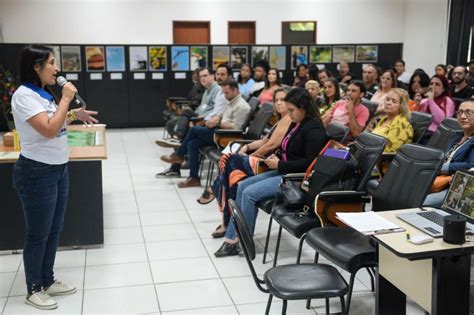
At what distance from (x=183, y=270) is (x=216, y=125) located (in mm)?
2692

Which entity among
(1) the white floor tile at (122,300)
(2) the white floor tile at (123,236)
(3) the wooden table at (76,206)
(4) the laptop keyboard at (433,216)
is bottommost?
(2) the white floor tile at (123,236)

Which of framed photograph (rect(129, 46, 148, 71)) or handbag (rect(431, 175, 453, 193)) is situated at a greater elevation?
framed photograph (rect(129, 46, 148, 71))

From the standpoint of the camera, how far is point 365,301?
11.3ft

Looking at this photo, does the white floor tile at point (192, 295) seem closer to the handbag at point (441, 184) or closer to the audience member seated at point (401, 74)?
the handbag at point (441, 184)

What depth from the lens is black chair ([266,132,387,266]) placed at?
11.4 feet

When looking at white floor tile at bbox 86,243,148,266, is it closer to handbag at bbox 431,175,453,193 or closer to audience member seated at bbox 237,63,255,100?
handbag at bbox 431,175,453,193

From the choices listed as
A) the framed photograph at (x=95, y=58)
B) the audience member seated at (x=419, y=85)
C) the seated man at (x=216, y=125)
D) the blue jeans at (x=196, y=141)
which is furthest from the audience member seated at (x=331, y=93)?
the framed photograph at (x=95, y=58)

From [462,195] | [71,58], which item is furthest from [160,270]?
[71,58]

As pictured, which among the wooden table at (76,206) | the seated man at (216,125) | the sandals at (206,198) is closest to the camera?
the wooden table at (76,206)

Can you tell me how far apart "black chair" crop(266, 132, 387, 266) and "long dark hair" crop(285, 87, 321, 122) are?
39 centimetres

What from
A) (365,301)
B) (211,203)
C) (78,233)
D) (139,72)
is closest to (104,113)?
(139,72)

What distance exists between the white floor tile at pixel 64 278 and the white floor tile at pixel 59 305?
11 centimetres

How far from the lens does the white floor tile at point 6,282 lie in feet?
11.9

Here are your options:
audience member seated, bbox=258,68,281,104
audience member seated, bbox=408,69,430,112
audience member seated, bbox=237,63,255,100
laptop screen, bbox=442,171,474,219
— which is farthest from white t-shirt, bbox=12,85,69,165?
audience member seated, bbox=237,63,255,100
